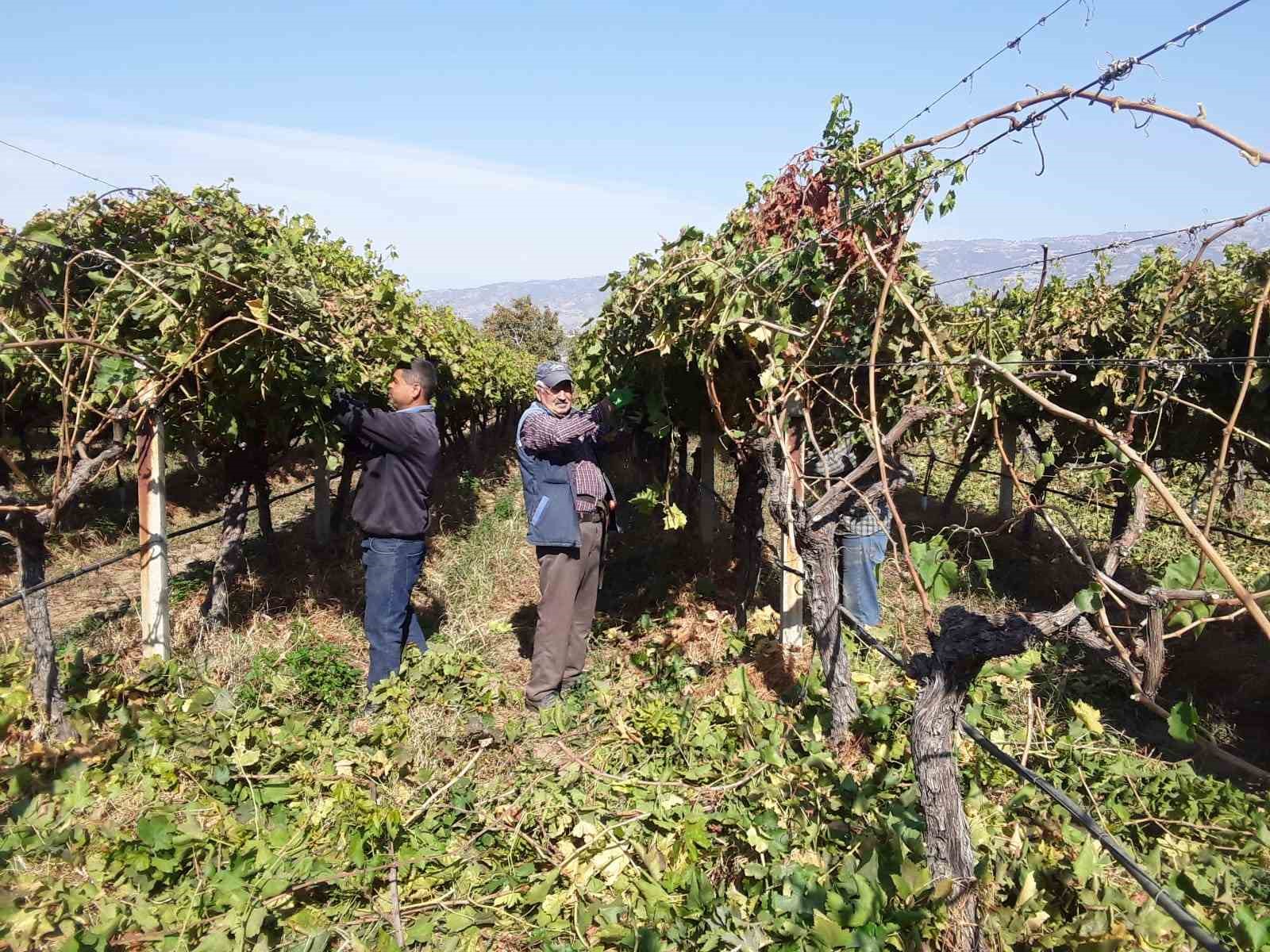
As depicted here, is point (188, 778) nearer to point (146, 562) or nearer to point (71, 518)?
point (146, 562)

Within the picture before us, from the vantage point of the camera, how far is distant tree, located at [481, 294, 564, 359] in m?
40.2

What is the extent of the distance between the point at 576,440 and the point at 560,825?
2.14 meters

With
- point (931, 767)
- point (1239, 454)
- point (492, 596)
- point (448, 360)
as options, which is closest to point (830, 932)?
point (931, 767)

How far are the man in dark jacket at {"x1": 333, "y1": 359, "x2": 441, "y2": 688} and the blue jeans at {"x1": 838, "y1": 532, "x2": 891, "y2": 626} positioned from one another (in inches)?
114

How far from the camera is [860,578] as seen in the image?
5.39 metres

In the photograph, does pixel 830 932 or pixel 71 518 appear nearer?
pixel 830 932

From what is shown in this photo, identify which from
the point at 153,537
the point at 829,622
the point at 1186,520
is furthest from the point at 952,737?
the point at 153,537

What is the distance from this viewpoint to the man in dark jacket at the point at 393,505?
14.2 ft

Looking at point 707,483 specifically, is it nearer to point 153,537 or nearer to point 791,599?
point 791,599

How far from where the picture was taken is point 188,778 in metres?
3.38

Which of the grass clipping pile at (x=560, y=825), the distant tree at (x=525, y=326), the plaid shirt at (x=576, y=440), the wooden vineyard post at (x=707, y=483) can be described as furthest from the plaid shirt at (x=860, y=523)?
the distant tree at (x=525, y=326)

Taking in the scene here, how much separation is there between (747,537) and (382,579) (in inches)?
114

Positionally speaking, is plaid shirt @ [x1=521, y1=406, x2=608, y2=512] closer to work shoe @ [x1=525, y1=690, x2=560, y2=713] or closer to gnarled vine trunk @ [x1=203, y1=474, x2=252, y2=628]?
work shoe @ [x1=525, y1=690, x2=560, y2=713]

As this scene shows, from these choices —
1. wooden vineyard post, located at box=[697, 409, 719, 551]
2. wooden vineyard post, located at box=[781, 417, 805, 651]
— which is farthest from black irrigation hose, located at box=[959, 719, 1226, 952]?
wooden vineyard post, located at box=[697, 409, 719, 551]
